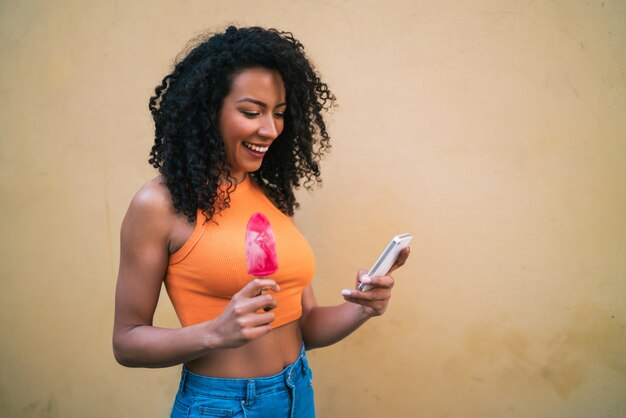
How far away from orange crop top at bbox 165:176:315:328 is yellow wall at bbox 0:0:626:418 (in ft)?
2.23

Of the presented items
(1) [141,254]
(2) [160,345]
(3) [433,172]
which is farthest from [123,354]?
(3) [433,172]

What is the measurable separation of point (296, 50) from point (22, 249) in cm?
192

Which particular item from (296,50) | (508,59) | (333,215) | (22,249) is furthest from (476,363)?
(22,249)

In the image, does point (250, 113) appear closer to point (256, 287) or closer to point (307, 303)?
point (256, 287)

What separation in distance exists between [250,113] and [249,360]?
75 cm

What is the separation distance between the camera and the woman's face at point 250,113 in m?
1.34

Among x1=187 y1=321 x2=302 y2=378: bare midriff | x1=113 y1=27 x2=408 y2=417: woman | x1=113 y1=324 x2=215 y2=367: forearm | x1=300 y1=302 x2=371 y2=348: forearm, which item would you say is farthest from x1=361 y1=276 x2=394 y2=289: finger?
x1=113 y1=324 x2=215 y2=367: forearm

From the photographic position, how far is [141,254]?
1250mm

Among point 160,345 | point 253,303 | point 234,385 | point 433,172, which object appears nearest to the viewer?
point 253,303

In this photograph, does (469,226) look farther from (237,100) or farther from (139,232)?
(139,232)

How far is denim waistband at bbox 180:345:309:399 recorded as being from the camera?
1.31m

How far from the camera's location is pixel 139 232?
1243 mm

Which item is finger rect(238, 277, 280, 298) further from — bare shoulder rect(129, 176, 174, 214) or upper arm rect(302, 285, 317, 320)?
upper arm rect(302, 285, 317, 320)

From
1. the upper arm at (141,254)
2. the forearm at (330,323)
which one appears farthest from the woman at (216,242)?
the forearm at (330,323)
